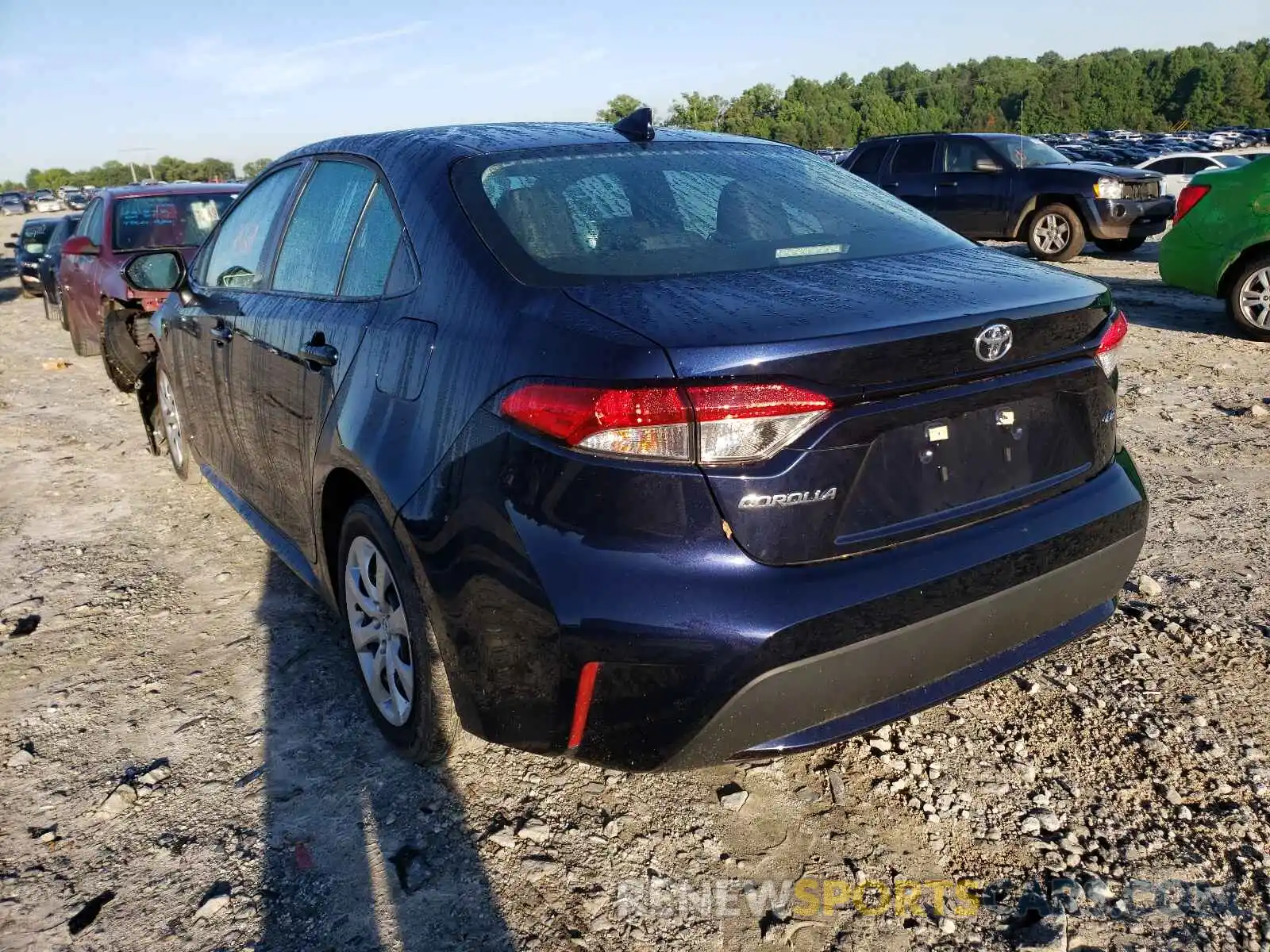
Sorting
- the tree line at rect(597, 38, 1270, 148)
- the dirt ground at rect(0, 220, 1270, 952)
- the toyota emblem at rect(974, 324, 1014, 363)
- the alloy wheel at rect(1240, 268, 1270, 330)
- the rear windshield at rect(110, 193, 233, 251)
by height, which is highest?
the tree line at rect(597, 38, 1270, 148)

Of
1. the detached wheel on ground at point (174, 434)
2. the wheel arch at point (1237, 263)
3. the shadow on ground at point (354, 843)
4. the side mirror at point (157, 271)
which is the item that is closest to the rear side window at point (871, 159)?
the wheel arch at point (1237, 263)

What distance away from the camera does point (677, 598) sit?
1907 mm

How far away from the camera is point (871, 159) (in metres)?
14.2

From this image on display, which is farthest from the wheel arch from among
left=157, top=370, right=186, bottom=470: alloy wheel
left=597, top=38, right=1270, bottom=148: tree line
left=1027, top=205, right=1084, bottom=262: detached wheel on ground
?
left=597, top=38, right=1270, bottom=148: tree line

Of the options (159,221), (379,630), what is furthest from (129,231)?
(379,630)

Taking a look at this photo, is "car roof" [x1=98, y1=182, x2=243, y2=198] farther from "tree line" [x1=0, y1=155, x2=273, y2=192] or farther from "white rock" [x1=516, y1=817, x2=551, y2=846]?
"tree line" [x1=0, y1=155, x2=273, y2=192]

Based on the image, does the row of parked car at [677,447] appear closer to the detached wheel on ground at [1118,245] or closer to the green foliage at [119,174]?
the detached wheel on ground at [1118,245]

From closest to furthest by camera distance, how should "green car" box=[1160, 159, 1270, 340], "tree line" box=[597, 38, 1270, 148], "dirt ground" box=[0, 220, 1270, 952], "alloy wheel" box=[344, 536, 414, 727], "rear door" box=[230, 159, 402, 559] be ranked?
"dirt ground" box=[0, 220, 1270, 952]
"alloy wheel" box=[344, 536, 414, 727]
"rear door" box=[230, 159, 402, 559]
"green car" box=[1160, 159, 1270, 340]
"tree line" box=[597, 38, 1270, 148]

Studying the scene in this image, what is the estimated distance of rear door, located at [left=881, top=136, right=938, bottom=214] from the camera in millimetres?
13531

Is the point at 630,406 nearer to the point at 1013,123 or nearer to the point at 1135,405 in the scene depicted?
the point at 1135,405

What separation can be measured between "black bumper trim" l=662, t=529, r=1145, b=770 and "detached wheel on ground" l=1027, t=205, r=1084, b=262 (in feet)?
37.5

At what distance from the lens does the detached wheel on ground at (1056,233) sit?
12.4m

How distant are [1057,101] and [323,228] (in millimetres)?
111589

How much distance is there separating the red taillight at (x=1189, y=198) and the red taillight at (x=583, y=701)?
26.1ft
